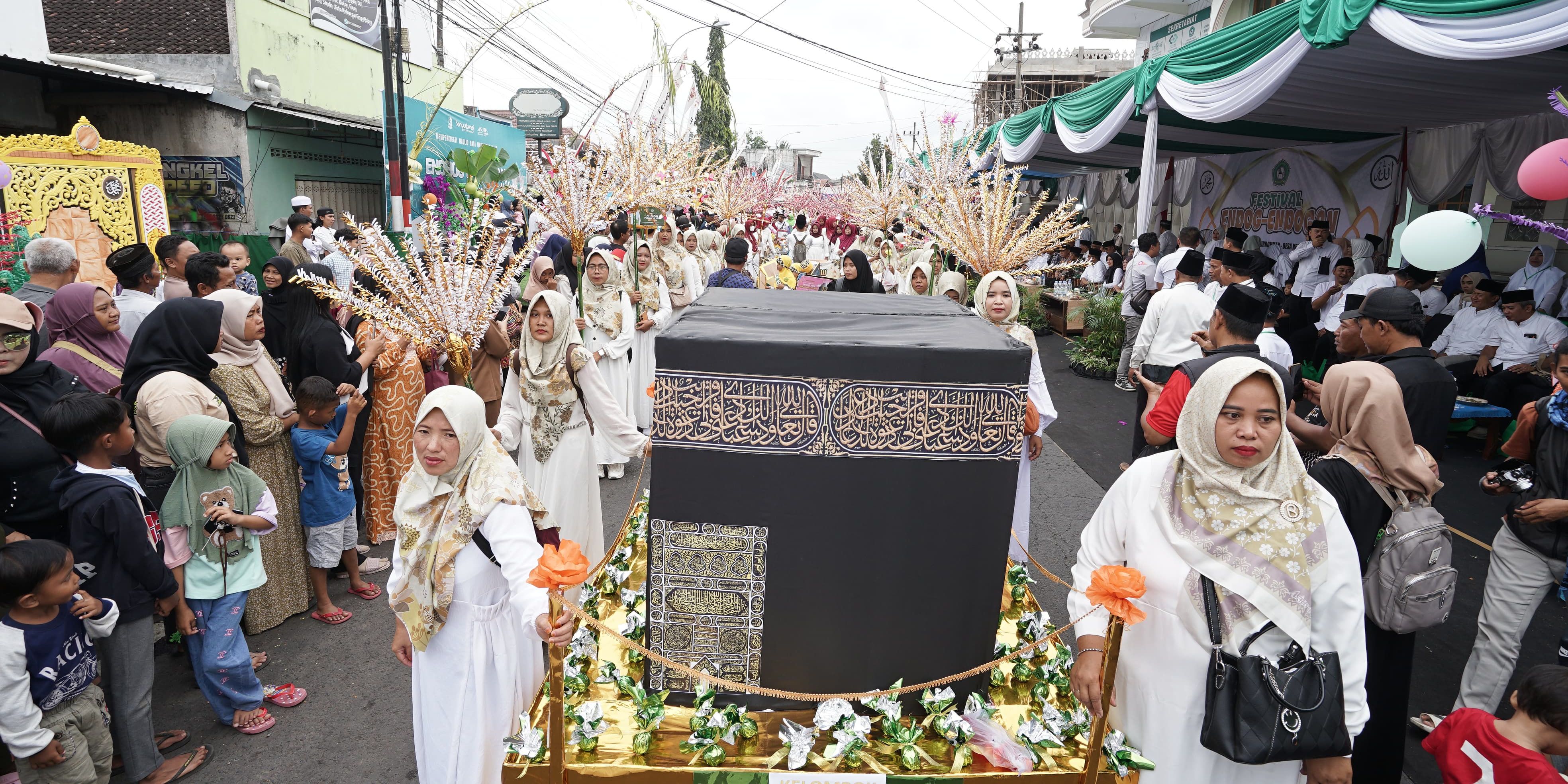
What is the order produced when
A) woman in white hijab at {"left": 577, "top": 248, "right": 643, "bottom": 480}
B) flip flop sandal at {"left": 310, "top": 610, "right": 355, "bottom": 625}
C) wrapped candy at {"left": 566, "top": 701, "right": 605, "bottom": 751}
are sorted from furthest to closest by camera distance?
woman in white hijab at {"left": 577, "top": 248, "right": 643, "bottom": 480} < flip flop sandal at {"left": 310, "top": 610, "right": 355, "bottom": 625} < wrapped candy at {"left": 566, "top": 701, "right": 605, "bottom": 751}

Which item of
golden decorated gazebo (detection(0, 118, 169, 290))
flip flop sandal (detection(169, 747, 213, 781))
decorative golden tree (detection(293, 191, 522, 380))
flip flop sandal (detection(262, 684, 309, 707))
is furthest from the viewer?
golden decorated gazebo (detection(0, 118, 169, 290))

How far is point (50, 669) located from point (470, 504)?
4.37ft

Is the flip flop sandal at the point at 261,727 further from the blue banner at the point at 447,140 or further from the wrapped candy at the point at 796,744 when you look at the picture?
the blue banner at the point at 447,140

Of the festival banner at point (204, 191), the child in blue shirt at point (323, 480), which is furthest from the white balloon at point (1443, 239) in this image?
the festival banner at point (204, 191)

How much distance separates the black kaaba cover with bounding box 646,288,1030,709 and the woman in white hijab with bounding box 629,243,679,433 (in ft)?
16.7

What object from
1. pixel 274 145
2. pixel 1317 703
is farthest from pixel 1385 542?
pixel 274 145

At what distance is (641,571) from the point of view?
9.33 ft

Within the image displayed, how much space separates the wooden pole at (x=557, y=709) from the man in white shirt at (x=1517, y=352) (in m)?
7.53

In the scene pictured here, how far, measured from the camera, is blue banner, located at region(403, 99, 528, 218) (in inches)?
441

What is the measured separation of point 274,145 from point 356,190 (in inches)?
131

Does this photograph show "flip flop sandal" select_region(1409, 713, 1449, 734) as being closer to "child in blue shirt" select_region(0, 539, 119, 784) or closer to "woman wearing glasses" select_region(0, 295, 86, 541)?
"child in blue shirt" select_region(0, 539, 119, 784)

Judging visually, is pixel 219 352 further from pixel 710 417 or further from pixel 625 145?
pixel 625 145

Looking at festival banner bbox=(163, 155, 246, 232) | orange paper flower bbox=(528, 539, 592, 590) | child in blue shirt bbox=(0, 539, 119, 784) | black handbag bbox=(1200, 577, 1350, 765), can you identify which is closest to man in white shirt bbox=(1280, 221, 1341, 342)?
black handbag bbox=(1200, 577, 1350, 765)

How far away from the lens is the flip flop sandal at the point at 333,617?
12.5 ft
